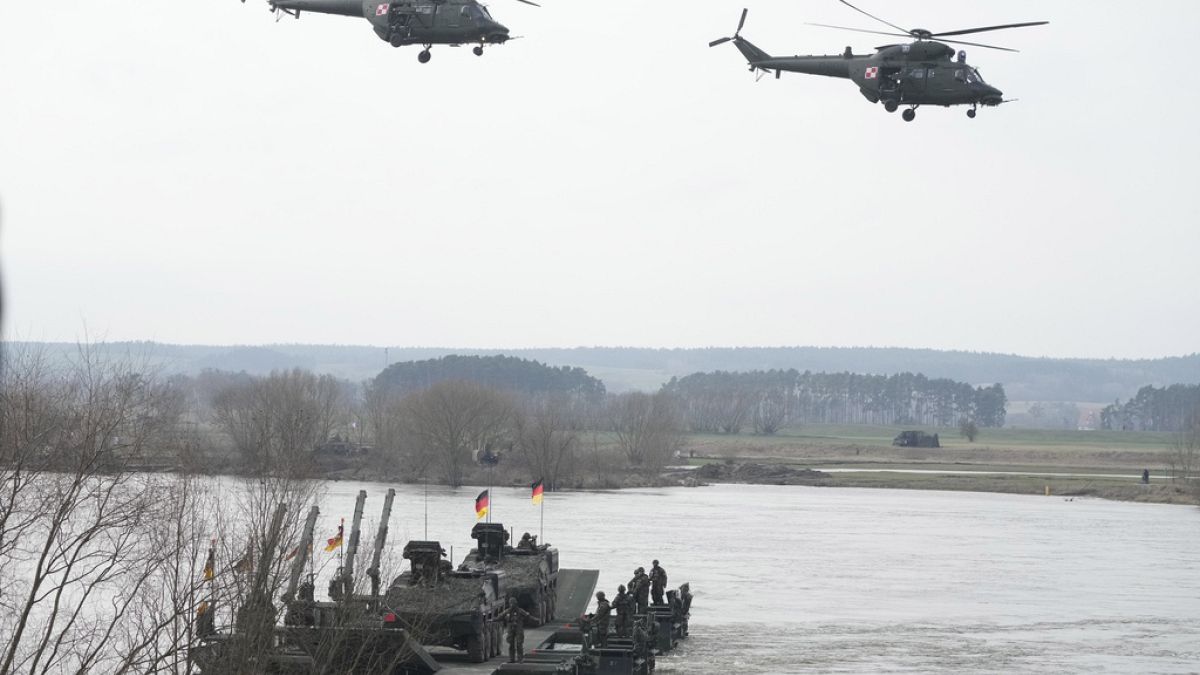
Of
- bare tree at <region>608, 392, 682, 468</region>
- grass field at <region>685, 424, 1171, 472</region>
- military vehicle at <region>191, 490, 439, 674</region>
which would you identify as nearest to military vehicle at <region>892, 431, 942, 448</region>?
grass field at <region>685, 424, 1171, 472</region>

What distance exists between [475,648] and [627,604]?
255 inches

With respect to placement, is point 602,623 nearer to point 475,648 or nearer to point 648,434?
point 475,648

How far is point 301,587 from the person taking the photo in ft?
94.2

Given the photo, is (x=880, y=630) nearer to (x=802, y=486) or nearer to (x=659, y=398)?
(x=802, y=486)

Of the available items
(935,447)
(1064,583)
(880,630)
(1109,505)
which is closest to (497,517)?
(1064,583)

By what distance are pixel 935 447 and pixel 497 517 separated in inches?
3994

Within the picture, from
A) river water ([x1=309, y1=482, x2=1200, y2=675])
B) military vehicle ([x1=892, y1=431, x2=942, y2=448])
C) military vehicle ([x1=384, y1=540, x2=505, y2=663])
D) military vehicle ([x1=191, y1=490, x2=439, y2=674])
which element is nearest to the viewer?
military vehicle ([x1=191, y1=490, x2=439, y2=674])

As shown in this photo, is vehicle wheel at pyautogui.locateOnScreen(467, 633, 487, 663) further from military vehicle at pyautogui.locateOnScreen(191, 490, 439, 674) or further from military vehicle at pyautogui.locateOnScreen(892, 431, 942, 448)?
military vehicle at pyautogui.locateOnScreen(892, 431, 942, 448)

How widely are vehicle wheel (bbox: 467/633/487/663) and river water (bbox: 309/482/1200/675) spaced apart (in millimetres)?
7812

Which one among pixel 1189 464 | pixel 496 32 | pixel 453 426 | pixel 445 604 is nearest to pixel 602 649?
pixel 445 604

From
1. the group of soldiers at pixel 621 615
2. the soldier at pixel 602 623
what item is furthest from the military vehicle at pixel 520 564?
the soldier at pixel 602 623

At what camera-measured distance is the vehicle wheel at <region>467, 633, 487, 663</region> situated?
103 feet

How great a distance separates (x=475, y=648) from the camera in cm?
3128

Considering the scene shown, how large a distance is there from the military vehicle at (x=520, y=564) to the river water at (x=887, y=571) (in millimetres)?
2799
